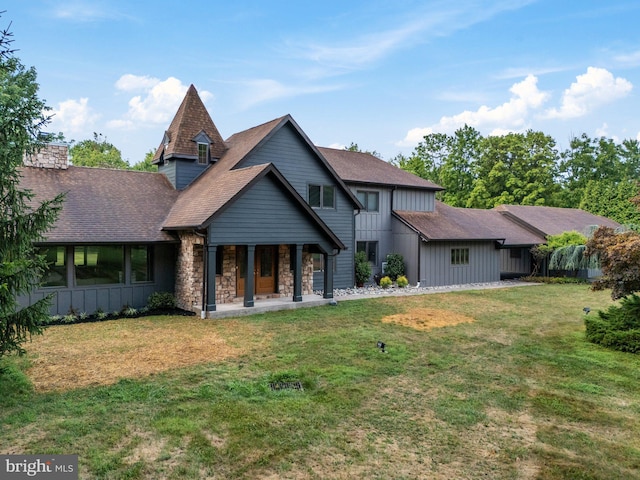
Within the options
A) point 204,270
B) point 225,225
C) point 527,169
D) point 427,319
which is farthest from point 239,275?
point 527,169

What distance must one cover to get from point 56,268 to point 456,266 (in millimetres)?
17806

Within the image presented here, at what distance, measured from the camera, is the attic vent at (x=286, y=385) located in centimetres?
700

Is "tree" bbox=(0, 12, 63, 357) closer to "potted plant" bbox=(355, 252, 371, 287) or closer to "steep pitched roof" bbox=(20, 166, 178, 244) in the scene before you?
"steep pitched roof" bbox=(20, 166, 178, 244)

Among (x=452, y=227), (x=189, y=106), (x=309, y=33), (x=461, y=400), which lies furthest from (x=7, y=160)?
(x=452, y=227)

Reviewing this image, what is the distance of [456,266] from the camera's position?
72.0 feet

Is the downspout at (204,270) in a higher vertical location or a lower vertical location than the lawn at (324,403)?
higher

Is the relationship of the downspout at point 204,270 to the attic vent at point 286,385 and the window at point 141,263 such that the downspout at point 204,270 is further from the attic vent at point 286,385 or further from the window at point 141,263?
the attic vent at point 286,385

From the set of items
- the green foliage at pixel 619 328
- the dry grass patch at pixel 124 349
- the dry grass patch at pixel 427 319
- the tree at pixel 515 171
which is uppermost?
the tree at pixel 515 171

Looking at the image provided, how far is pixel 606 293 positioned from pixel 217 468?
2075 centimetres

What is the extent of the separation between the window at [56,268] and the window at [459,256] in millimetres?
17220

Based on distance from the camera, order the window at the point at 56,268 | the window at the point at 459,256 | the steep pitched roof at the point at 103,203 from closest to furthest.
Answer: the window at the point at 56,268
the steep pitched roof at the point at 103,203
the window at the point at 459,256

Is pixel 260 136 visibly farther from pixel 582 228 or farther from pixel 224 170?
pixel 582 228

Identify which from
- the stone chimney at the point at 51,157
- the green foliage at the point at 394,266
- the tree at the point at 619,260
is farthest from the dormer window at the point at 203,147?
the tree at the point at 619,260

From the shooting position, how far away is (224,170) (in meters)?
16.2
